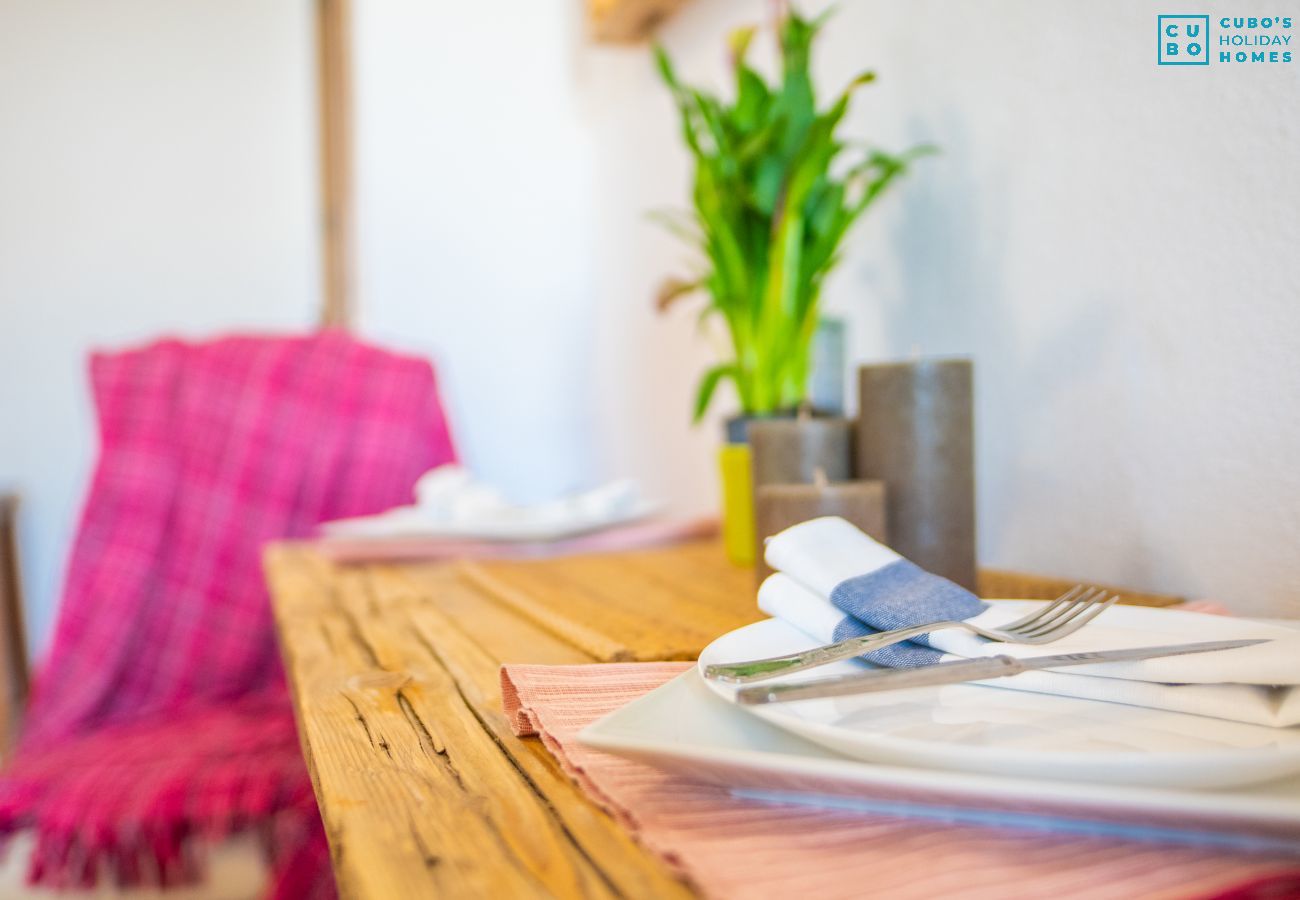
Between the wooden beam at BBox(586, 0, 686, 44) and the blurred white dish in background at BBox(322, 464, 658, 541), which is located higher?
the wooden beam at BBox(586, 0, 686, 44)

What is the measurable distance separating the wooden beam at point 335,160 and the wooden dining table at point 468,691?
1.50 m

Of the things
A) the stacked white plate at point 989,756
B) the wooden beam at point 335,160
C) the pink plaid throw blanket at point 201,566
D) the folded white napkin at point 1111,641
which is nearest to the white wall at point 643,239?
the wooden beam at point 335,160

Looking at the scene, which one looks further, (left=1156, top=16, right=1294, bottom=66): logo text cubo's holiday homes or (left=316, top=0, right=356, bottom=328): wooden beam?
(left=316, top=0, right=356, bottom=328): wooden beam

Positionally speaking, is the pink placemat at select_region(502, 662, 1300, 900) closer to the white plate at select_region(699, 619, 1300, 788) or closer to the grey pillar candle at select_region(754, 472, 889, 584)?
the white plate at select_region(699, 619, 1300, 788)

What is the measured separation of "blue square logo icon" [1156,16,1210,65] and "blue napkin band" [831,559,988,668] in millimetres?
392

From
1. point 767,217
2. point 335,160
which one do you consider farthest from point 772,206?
point 335,160

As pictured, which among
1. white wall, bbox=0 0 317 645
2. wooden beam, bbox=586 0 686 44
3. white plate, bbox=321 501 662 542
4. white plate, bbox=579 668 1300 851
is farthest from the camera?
white wall, bbox=0 0 317 645

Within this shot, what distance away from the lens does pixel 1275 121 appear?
0.61m

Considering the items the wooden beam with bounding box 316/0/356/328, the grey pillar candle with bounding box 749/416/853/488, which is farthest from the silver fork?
the wooden beam with bounding box 316/0/356/328

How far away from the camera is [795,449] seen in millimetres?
780

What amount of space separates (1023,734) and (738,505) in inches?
23.0

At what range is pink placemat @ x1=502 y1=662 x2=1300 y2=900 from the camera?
29 centimetres

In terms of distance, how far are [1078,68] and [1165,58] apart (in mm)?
93

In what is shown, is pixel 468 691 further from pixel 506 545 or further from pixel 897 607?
pixel 506 545
